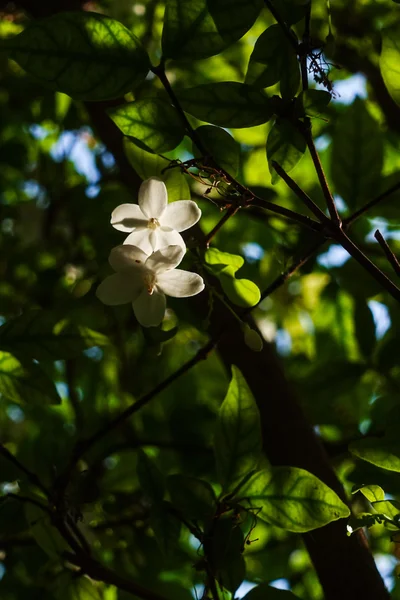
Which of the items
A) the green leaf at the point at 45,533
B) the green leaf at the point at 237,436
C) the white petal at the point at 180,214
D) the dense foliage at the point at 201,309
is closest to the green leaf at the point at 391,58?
the dense foliage at the point at 201,309

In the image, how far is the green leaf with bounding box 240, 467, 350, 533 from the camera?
2.16 ft

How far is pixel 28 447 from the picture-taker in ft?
3.70

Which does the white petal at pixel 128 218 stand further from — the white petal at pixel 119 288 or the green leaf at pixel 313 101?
the green leaf at pixel 313 101

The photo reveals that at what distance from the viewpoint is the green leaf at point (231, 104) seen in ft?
1.99

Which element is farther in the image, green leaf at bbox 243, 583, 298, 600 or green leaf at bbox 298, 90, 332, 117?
green leaf at bbox 243, 583, 298, 600

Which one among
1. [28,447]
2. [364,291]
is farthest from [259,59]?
[28,447]

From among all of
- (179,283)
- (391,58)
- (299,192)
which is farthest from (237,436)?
(391,58)

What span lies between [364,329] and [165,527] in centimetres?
46

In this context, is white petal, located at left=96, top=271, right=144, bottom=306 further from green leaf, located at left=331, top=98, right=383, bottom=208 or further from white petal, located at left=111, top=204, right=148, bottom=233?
green leaf, located at left=331, top=98, right=383, bottom=208

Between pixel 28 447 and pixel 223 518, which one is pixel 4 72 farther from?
pixel 223 518

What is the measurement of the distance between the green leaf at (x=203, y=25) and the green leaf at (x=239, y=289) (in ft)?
0.69

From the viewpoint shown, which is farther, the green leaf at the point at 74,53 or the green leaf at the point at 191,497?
the green leaf at the point at 191,497

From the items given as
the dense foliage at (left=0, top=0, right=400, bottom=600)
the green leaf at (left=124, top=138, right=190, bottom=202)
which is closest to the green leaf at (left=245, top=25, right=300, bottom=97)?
the dense foliage at (left=0, top=0, right=400, bottom=600)

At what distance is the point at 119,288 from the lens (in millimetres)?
672
